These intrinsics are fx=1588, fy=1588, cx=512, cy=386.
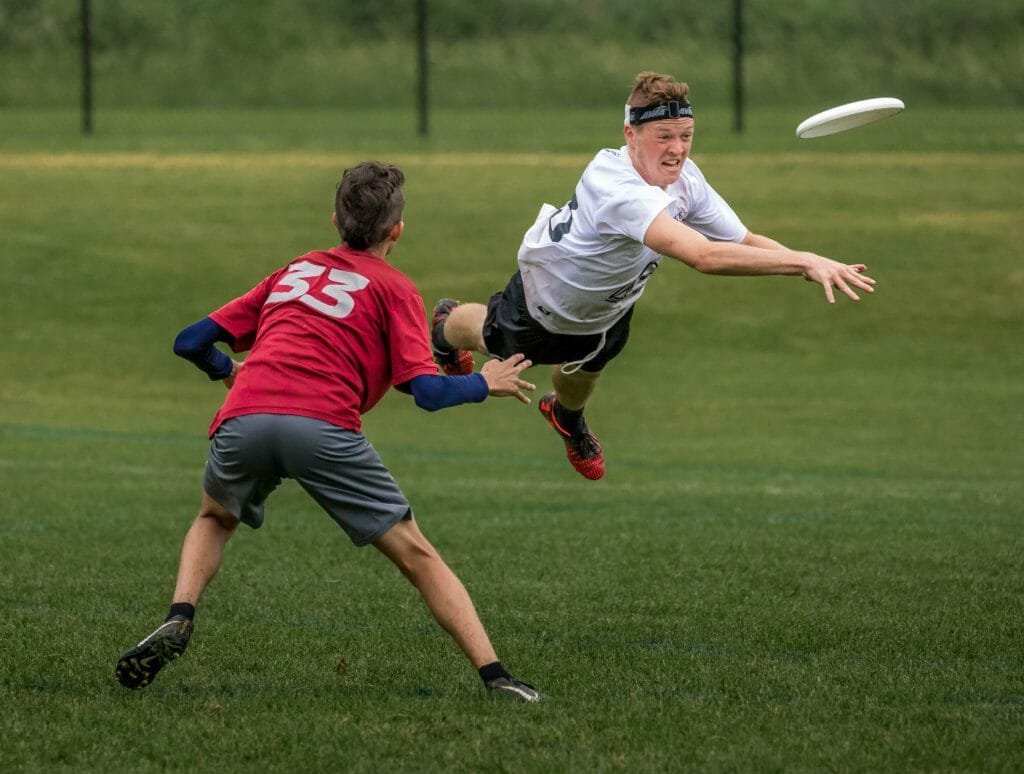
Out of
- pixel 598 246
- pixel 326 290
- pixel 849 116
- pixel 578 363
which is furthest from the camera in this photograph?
pixel 578 363

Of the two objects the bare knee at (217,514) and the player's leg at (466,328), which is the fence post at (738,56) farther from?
the bare knee at (217,514)

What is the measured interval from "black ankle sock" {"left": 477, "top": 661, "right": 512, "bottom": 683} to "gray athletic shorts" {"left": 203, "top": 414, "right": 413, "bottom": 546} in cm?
63

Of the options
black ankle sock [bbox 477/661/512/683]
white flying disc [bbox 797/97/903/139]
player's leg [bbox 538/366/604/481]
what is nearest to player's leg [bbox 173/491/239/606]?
black ankle sock [bbox 477/661/512/683]

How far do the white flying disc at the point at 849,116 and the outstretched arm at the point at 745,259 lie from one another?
1045mm

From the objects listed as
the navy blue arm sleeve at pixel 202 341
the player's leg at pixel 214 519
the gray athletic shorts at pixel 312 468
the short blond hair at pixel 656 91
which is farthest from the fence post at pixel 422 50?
the gray athletic shorts at pixel 312 468

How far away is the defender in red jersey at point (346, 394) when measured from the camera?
224 inches

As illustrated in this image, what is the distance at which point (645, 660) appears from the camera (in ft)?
21.6

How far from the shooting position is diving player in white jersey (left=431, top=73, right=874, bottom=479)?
6.39 meters

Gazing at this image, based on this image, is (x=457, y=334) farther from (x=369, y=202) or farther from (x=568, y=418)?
(x=369, y=202)

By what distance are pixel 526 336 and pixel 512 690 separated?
8.39ft

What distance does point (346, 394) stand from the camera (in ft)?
18.9

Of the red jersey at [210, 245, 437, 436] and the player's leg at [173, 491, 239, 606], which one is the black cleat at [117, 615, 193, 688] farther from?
the red jersey at [210, 245, 437, 436]

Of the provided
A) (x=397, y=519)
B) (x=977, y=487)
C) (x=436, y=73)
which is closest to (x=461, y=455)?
(x=977, y=487)

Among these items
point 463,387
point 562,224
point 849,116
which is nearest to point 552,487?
point 562,224
